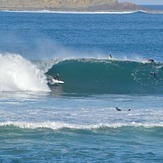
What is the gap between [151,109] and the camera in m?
29.9

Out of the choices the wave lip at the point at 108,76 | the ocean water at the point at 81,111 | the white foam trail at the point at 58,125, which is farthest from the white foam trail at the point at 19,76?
the white foam trail at the point at 58,125

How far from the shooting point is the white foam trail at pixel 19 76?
3616 centimetres

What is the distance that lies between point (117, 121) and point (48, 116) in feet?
7.98

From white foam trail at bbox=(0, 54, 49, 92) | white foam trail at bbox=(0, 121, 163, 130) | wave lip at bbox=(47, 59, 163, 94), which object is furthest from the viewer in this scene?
wave lip at bbox=(47, 59, 163, 94)

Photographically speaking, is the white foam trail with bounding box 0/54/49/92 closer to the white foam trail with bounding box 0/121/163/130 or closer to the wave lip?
the wave lip

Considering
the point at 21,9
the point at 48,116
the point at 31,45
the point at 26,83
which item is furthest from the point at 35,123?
the point at 21,9

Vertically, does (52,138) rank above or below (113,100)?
below

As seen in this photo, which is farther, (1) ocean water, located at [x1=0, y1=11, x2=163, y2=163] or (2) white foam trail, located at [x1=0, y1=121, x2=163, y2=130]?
(2) white foam trail, located at [x1=0, y1=121, x2=163, y2=130]

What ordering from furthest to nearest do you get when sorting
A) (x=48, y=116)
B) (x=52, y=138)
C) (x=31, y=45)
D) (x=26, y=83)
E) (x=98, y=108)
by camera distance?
(x=31, y=45)
(x=26, y=83)
(x=98, y=108)
(x=48, y=116)
(x=52, y=138)

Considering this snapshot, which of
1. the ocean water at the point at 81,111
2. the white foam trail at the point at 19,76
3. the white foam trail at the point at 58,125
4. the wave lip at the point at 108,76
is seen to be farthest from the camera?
the wave lip at the point at 108,76

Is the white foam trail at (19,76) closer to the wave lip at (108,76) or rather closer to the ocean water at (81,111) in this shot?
the ocean water at (81,111)

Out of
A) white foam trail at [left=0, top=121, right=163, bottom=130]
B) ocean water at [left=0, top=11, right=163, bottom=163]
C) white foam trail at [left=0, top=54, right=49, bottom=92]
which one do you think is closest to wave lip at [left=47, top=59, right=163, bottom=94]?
ocean water at [left=0, top=11, right=163, bottom=163]

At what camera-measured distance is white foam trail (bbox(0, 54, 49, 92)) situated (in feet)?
119

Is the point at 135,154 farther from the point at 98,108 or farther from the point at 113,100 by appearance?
the point at 113,100
